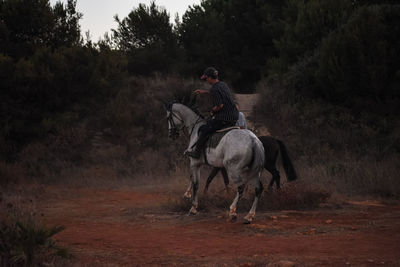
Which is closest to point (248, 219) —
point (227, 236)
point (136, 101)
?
point (227, 236)

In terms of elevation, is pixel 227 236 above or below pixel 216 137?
below

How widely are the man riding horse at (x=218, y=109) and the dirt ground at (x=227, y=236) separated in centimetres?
176

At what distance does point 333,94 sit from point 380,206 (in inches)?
418

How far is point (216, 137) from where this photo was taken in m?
A: 8.86

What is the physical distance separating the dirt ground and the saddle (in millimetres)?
1485

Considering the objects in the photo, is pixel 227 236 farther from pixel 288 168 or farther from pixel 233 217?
pixel 288 168

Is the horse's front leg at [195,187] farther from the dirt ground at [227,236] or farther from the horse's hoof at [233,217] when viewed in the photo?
the horse's hoof at [233,217]

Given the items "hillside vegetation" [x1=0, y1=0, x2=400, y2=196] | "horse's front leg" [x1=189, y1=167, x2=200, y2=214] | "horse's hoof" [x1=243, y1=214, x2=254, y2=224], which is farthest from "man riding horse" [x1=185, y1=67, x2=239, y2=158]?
"hillside vegetation" [x1=0, y1=0, x2=400, y2=196]

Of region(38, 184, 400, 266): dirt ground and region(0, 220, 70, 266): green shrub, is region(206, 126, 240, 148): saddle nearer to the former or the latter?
region(38, 184, 400, 266): dirt ground

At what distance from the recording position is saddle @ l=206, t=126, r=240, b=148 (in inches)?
344

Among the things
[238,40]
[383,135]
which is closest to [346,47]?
[383,135]

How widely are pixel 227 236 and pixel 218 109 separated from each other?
2.80 metres

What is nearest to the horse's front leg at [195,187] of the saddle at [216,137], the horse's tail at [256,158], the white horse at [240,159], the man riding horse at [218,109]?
the white horse at [240,159]

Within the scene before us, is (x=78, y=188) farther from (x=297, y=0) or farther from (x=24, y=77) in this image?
(x=297, y=0)
